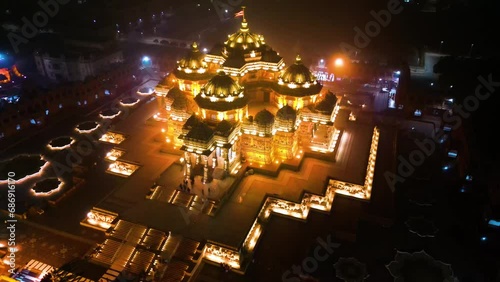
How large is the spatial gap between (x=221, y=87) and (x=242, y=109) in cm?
253

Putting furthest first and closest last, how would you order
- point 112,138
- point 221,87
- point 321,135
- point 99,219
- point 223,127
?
point 112,138, point 321,135, point 221,87, point 223,127, point 99,219

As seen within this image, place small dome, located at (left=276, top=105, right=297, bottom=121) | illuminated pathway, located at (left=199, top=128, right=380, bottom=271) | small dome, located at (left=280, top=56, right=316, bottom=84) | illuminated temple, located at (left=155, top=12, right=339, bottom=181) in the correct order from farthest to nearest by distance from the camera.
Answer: small dome, located at (left=280, top=56, right=316, bottom=84) < small dome, located at (left=276, top=105, right=297, bottom=121) < illuminated temple, located at (left=155, top=12, right=339, bottom=181) < illuminated pathway, located at (left=199, top=128, right=380, bottom=271)

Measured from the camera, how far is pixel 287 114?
2880 cm

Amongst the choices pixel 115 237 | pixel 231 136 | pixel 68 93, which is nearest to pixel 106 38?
pixel 68 93

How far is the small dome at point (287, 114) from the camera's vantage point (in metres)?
28.7

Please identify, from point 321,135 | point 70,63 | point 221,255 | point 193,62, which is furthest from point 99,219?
point 70,63

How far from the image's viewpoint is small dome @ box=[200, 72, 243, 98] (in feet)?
93.4

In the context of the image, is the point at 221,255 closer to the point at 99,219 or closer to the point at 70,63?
the point at 99,219

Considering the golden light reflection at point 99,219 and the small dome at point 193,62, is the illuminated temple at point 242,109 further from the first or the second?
the golden light reflection at point 99,219

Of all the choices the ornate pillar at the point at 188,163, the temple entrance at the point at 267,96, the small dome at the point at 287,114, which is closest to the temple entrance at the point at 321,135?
the small dome at the point at 287,114

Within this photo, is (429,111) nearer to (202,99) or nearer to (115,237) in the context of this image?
(202,99)

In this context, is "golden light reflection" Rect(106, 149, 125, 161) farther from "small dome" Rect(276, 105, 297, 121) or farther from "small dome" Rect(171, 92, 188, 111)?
"small dome" Rect(276, 105, 297, 121)

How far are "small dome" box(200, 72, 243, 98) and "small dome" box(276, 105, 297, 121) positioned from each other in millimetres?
3791

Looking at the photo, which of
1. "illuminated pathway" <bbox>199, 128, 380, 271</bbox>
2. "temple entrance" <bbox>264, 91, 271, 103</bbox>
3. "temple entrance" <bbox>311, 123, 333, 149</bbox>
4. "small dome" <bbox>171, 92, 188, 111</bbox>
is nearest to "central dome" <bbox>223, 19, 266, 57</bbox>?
"temple entrance" <bbox>264, 91, 271, 103</bbox>
